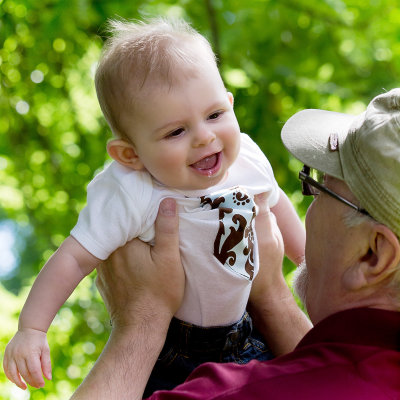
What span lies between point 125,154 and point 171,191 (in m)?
0.17

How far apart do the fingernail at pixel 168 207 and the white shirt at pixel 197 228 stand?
17 mm

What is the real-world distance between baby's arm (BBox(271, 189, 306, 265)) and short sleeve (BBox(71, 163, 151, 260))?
0.59 m

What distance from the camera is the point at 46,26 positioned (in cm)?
411

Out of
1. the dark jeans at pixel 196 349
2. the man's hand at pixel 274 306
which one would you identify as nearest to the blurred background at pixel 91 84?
the man's hand at pixel 274 306

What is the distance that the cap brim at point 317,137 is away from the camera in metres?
1.77

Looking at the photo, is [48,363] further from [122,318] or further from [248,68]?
[248,68]

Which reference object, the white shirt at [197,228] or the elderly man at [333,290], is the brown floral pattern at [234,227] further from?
the elderly man at [333,290]

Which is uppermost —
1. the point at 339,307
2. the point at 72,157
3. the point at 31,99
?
the point at 339,307

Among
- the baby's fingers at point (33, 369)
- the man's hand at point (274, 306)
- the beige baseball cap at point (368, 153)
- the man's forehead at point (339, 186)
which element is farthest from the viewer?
the man's hand at point (274, 306)

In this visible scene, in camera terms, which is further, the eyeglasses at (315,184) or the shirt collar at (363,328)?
the eyeglasses at (315,184)

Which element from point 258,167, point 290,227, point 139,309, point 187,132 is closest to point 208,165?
point 187,132

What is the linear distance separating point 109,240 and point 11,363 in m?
0.42

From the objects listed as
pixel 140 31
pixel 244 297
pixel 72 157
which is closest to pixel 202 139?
pixel 140 31

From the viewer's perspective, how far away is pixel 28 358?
1.90m
